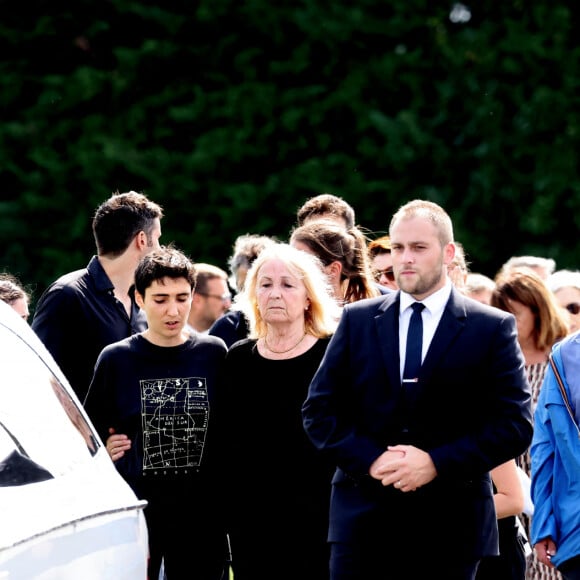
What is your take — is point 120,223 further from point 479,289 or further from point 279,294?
point 479,289

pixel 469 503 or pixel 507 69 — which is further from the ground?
pixel 507 69

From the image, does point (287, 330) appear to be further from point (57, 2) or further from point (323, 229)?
point (57, 2)

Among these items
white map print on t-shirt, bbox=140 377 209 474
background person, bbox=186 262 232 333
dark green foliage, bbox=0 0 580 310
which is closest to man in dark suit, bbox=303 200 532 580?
white map print on t-shirt, bbox=140 377 209 474

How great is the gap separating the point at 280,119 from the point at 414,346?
43.7 feet

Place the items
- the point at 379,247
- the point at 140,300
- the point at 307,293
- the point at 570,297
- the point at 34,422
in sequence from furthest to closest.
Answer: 1. the point at 570,297
2. the point at 379,247
3. the point at 140,300
4. the point at 307,293
5. the point at 34,422

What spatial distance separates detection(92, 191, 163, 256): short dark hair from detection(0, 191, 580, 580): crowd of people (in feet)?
0.03

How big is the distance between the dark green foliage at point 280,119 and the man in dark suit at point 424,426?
12.1 metres

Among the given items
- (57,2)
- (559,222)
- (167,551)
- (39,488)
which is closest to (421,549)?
(167,551)

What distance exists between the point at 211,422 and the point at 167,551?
0.60 m

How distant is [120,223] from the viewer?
7.85 metres

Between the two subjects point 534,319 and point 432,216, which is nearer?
point 432,216

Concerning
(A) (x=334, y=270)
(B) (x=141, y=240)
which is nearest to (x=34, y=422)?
(A) (x=334, y=270)

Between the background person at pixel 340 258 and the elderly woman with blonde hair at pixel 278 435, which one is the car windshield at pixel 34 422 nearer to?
the elderly woman with blonde hair at pixel 278 435

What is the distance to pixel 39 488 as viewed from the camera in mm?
4285
